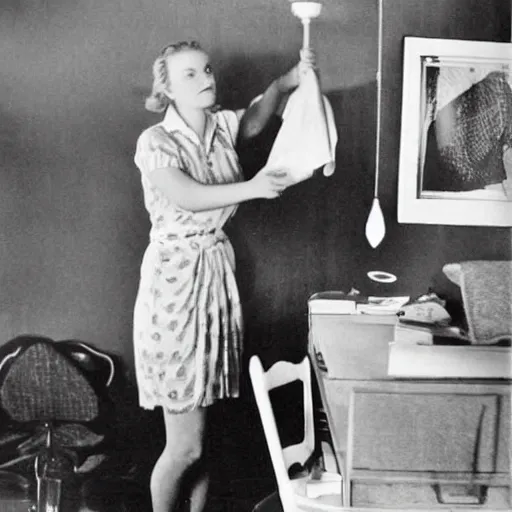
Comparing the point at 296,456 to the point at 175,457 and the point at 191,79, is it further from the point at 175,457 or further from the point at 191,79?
the point at 191,79

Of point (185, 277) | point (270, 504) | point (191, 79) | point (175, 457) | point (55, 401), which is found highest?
point (191, 79)

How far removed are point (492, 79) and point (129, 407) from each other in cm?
114

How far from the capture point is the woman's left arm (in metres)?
1.95

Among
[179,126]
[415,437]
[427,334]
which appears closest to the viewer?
[415,437]

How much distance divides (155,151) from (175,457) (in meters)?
0.72

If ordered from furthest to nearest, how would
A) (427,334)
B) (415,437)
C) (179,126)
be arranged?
1. (179,126)
2. (427,334)
3. (415,437)

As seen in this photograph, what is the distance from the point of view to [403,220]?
1.98 m

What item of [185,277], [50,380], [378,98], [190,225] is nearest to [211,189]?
[190,225]

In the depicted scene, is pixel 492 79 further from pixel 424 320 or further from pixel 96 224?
pixel 96 224

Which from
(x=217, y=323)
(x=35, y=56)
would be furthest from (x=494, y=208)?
(x=35, y=56)

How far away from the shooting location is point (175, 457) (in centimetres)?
201

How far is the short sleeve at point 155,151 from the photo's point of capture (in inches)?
76.6

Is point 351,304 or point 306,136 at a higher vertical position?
point 306,136

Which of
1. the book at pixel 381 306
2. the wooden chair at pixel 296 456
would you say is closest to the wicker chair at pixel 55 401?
the wooden chair at pixel 296 456
